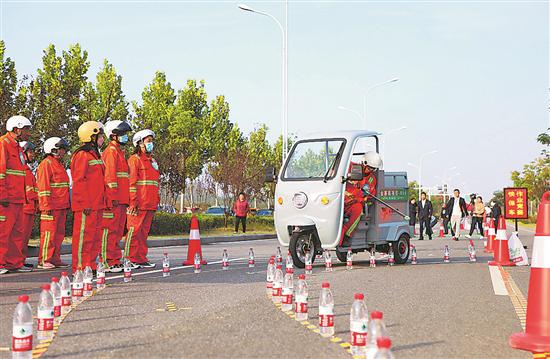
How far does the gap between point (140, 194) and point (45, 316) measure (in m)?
7.84

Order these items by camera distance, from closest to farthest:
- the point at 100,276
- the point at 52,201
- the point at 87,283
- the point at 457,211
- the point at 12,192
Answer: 1. the point at 87,283
2. the point at 100,276
3. the point at 12,192
4. the point at 52,201
5. the point at 457,211

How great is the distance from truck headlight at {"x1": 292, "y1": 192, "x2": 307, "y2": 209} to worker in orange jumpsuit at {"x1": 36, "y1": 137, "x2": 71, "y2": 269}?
13.7 feet

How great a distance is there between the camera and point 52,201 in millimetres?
14922

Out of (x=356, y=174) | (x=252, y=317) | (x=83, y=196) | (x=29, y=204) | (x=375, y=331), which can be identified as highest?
(x=356, y=174)

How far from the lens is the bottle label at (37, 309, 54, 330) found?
7.43 metres

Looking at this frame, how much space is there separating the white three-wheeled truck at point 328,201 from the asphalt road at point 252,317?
140cm

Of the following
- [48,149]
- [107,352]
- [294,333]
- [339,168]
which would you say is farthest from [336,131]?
[107,352]

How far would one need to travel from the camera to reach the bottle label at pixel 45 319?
7.43m

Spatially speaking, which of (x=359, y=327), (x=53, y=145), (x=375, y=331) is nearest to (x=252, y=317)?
(x=359, y=327)

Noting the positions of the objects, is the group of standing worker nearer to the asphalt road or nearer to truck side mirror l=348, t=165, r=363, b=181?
the asphalt road

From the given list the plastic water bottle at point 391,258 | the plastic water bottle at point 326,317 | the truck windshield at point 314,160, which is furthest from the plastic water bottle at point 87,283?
the plastic water bottle at point 391,258

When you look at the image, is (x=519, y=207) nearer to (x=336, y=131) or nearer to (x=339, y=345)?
(x=336, y=131)

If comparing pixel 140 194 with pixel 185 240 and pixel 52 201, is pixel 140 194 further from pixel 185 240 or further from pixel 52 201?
pixel 185 240

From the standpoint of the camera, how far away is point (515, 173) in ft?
353
